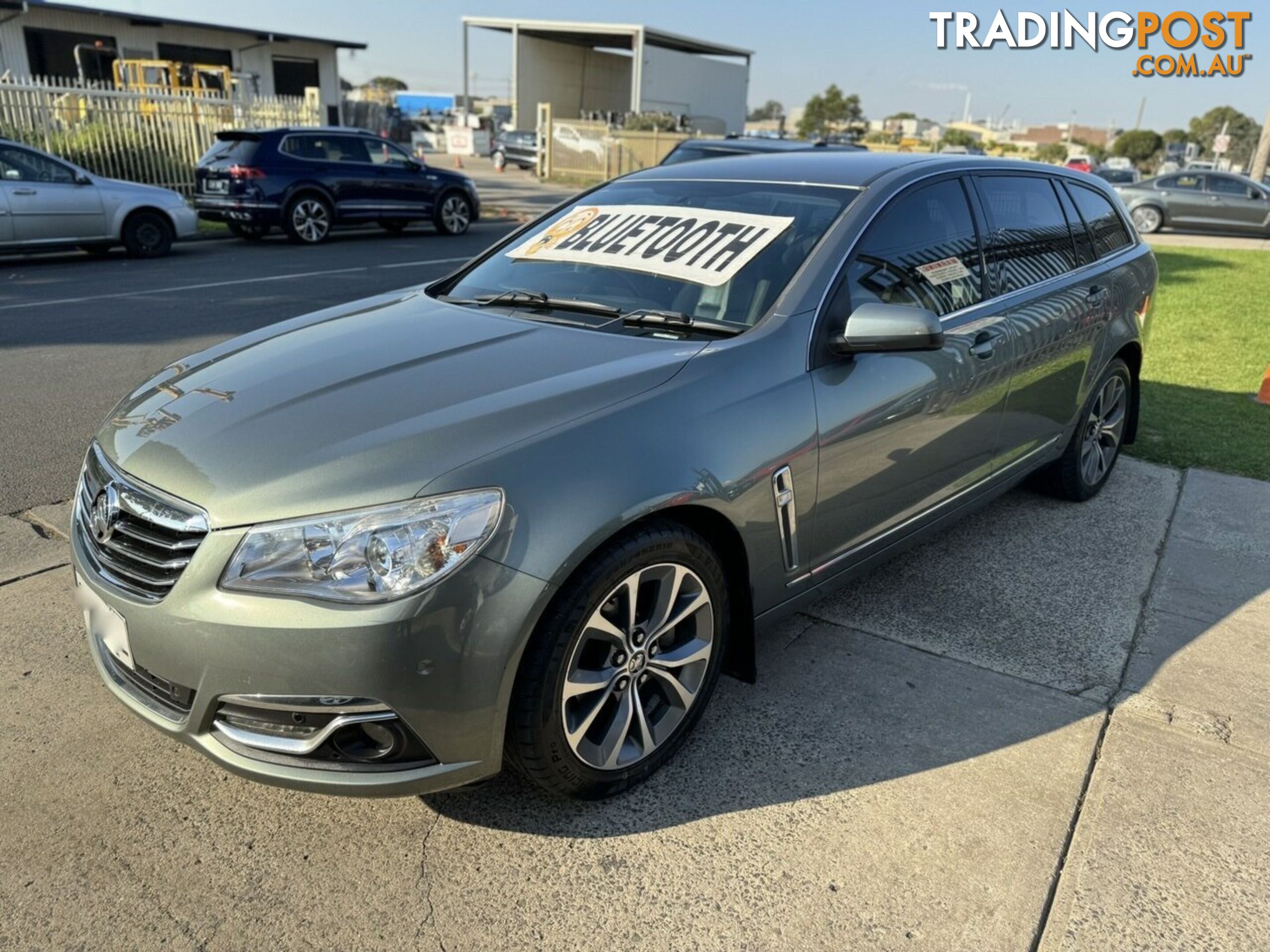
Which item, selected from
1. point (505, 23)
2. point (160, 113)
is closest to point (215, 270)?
point (160, 113)

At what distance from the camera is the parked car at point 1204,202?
75.2 ft

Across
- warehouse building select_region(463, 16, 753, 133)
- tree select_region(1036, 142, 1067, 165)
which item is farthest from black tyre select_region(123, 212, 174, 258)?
tree select_region(1036, 142, 1067, 165)

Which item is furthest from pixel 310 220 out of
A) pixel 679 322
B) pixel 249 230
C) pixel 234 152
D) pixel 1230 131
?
pixel 1230 131

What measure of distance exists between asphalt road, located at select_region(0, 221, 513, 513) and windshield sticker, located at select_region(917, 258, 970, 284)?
3.95 metres

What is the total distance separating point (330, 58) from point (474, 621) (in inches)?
1395

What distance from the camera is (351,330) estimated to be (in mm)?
3246

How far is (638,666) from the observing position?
2574 mm

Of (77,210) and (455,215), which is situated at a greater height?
(77,210)

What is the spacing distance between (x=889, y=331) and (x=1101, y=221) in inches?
106

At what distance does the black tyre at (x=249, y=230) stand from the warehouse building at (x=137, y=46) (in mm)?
14276

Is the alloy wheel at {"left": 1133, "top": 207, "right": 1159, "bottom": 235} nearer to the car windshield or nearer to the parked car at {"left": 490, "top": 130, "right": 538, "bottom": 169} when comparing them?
the parked car at {"left": 490, "top": 130, "right": 538, "bottom": 169}

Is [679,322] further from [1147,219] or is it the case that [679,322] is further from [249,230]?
[1147,219]

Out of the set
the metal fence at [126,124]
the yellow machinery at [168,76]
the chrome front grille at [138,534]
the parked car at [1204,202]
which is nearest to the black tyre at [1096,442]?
the chrome front grille at [138,534]

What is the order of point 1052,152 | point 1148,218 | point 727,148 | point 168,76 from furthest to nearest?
point 1052,152, point 168,76, point 1148,218, point 727,148
